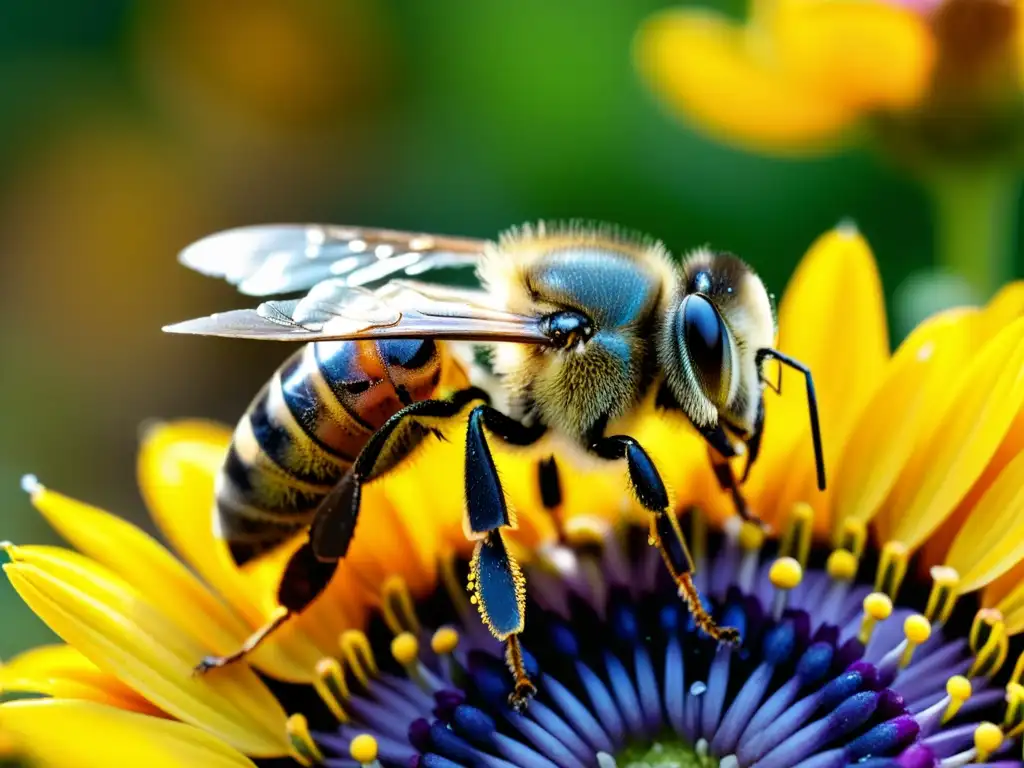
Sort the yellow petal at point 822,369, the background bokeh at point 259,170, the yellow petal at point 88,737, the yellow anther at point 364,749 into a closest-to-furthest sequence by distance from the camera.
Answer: the yellow petal at point 88,737, the yellow anther at point 364,749, the yellow petal at point 822,369, the background bokeh at point 259,170

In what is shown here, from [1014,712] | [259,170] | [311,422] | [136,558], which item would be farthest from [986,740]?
[259,170]

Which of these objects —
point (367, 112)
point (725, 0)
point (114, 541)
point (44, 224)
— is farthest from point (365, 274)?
point (44, 224)

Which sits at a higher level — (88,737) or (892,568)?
(892,568)

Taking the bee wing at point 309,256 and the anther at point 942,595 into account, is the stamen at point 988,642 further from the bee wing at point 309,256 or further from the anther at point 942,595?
the bee wing at point 309,256

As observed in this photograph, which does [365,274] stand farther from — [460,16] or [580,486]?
[460,16]

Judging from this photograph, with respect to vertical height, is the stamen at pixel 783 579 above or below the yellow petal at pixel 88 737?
above

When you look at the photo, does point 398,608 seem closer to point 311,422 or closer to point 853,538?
point 311,422

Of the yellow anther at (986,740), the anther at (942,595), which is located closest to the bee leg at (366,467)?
the anther at (942,595)
